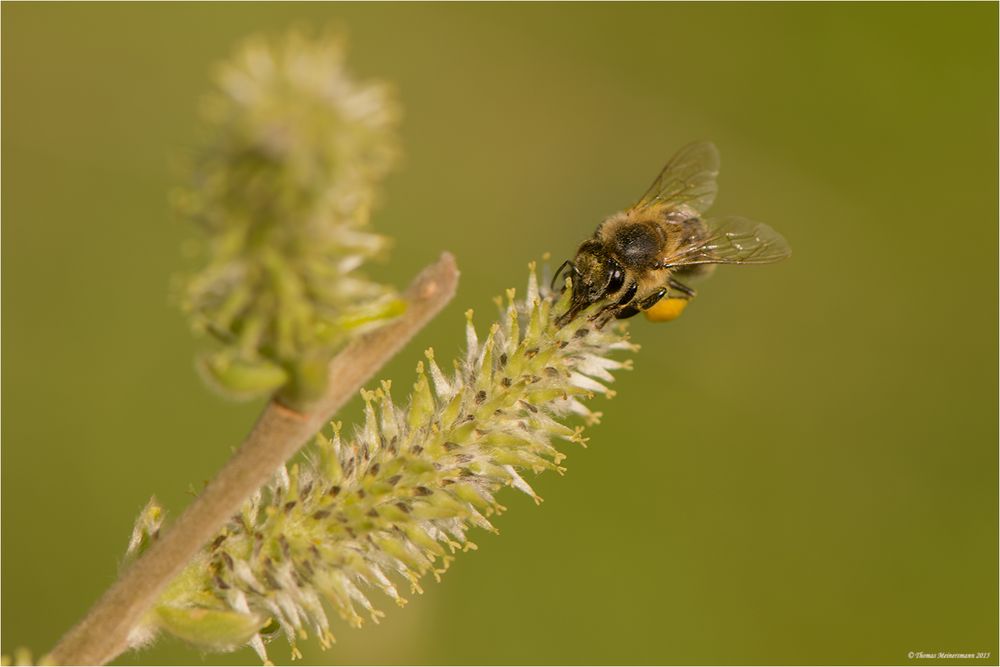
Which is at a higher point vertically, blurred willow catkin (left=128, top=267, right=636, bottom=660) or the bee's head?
the bee's head

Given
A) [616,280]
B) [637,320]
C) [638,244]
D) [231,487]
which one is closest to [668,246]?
[638,244]

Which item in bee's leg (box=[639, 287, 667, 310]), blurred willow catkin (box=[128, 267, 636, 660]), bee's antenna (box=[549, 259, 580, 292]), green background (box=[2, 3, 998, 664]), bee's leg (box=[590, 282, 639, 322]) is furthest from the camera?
green background (box=[2, 3, 998, 664])

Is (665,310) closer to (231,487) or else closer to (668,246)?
(668,246)

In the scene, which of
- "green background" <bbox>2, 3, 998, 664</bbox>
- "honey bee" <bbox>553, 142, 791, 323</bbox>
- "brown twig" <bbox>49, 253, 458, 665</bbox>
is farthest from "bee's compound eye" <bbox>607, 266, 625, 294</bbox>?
"green background" <bbox>2, 3, 998, 664</bbox>

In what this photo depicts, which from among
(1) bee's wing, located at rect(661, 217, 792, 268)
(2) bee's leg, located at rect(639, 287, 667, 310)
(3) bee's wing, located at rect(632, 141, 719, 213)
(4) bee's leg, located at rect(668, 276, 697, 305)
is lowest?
(2) bee's leg, located at rect(639, 287, 667, 310)

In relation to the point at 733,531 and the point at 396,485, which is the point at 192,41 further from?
the point at 396,485

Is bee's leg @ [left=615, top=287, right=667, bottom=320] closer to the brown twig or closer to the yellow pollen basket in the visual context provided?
the yellow pollen basket

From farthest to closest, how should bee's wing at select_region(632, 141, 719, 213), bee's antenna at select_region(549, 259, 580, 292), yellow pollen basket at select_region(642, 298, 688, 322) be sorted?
bee's wing at select_region(632, 141, 719, 213) → yellow pollen basket at select_region(642, 298, 688, 322) → bee's antenna at select_region(549, 259, 580, 292)

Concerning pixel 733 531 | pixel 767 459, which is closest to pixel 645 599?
pixel 733 531
